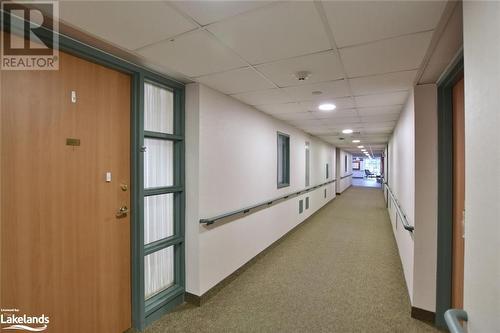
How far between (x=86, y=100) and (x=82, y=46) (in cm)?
40

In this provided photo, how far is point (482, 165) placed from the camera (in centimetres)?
91

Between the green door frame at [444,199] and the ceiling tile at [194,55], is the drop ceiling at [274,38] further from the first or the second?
the green door frame at [444,199]

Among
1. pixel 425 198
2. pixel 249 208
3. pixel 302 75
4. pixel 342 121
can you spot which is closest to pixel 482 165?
pixel 302 75

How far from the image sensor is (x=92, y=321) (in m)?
2.02

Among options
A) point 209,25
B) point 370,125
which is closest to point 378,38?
point 209,25

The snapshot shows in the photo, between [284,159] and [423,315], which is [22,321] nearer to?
[423,315]

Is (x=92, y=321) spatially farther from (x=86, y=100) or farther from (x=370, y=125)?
(x=370, y=125)

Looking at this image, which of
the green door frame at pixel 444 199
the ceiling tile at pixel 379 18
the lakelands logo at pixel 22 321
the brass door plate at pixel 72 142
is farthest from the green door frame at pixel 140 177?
the green door frame at pixel 444 199

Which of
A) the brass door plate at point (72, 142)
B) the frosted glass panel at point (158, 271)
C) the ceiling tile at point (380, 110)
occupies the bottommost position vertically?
the frosted glass panel at point (158, 271)

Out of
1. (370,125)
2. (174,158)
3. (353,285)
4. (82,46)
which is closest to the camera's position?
(82,46)

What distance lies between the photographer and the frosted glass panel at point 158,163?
249 cm

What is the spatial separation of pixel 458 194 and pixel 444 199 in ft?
0.64

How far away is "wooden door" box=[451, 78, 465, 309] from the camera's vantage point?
6.98ft

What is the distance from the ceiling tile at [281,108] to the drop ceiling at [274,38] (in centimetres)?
78
